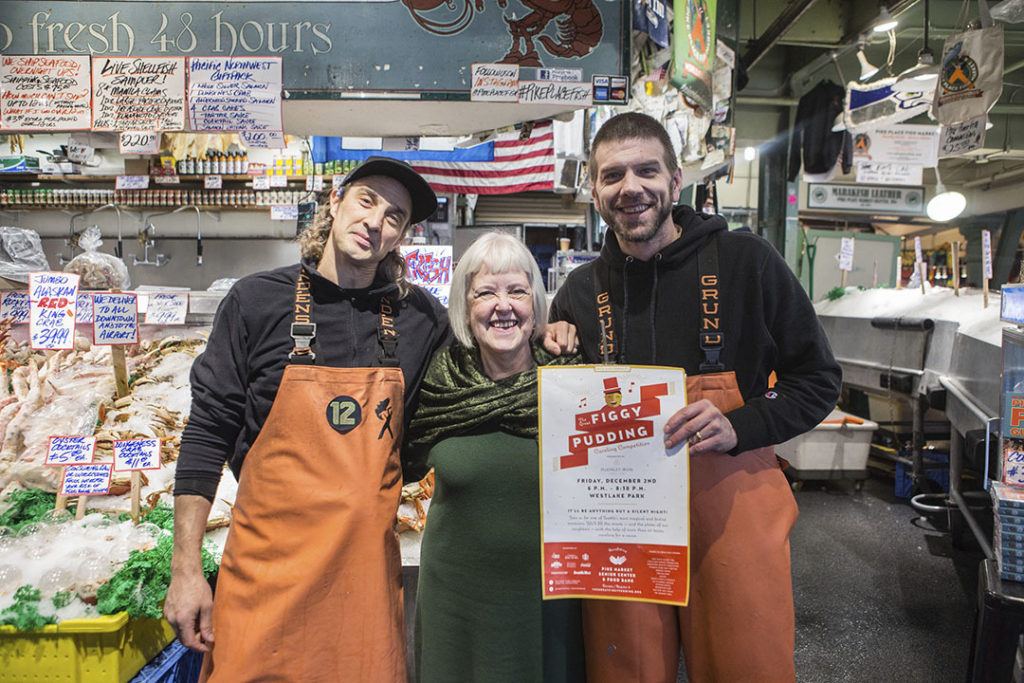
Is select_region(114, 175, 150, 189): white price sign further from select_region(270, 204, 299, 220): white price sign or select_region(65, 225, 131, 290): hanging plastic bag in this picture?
select_region(65, 225, 131, 290): hanging plastic bag

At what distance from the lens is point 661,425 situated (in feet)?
5.04

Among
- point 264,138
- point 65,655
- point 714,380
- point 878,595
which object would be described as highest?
point 264,138

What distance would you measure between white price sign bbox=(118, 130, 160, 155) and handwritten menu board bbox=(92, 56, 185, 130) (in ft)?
1.95

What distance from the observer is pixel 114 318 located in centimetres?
304

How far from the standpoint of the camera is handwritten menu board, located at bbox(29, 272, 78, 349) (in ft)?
9.60

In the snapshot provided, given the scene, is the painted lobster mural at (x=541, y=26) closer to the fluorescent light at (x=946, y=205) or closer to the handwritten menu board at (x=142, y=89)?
the handwritten menu board at (x=142, y=89)

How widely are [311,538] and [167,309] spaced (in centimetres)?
269

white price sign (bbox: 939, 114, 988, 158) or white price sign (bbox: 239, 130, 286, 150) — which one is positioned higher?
white price sign (bbox: 939, 114, 988, 158)

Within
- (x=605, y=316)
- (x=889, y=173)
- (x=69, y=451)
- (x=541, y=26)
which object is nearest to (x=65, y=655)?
(x=69, y=451)

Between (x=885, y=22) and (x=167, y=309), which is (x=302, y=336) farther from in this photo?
(x=885, y=22)

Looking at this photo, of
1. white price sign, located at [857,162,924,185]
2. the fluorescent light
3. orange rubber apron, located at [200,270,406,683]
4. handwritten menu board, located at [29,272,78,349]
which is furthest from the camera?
white price sign, located at [857,162,924,185]

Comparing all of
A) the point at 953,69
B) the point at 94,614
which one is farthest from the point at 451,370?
the point at 953,69

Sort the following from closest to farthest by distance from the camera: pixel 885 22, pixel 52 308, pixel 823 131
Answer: pixel 52 308
pixel 885 22
pixel 823 131

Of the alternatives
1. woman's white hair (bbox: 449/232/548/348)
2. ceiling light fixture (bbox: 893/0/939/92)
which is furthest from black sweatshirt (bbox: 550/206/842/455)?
ceiling light fixture (bbox: 893/0/939/92)
